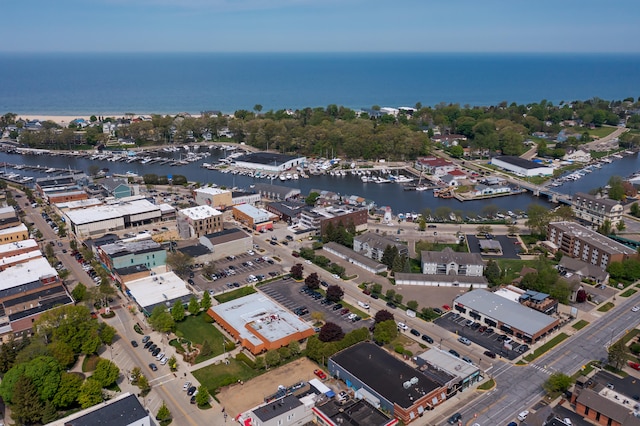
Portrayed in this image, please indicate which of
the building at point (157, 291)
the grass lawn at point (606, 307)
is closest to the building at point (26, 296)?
the building at point (157, 291)

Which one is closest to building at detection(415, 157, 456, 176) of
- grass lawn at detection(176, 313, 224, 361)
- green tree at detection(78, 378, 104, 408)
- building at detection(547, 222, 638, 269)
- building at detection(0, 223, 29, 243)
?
building at detection(547, 222, 638, 269)

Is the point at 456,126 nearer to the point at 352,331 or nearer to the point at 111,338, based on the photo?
the point at 352,331

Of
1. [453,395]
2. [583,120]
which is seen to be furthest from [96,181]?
[583,120]

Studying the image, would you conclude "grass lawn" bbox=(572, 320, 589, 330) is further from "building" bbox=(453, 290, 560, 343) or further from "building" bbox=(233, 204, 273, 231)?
"building" bbox=(233, 204, 273, 231)

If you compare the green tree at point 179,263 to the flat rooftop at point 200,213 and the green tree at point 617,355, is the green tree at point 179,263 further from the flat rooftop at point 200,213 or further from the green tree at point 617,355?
the green tree at point 617,355

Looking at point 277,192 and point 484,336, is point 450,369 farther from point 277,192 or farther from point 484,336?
point 277,192

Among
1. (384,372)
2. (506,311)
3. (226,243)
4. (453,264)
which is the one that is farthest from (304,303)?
(506,311)
